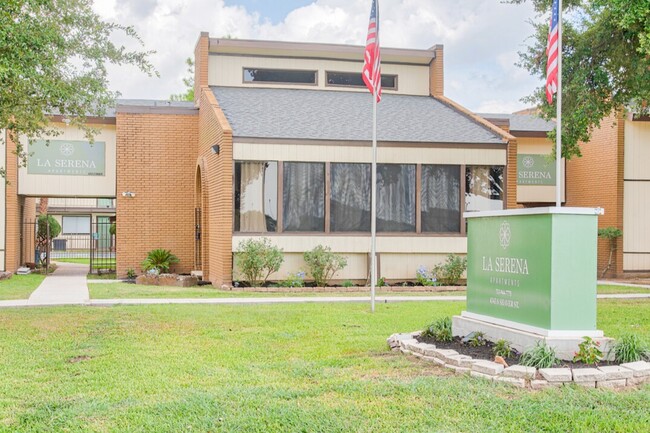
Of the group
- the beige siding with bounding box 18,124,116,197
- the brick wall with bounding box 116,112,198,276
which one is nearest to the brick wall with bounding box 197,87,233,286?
the brick wall with bounding box 116,112,198,276

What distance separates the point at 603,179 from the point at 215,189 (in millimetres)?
13063

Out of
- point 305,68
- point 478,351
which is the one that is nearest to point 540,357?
point 478,351

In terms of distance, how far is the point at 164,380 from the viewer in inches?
273

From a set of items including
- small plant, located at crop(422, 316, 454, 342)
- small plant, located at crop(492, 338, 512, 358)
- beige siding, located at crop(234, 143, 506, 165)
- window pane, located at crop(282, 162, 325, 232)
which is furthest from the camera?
window pane, located at crop(282, 162, 325, 232)

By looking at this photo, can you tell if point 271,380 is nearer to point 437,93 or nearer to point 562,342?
point 562,342

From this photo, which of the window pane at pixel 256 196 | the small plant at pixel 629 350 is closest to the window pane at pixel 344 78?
the window pane at pixel 256 196

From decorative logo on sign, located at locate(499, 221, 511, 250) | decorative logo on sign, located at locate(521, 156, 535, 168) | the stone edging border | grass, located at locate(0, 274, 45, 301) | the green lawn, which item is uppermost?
decorative logo on sign, located at locate(521, 156, 535, 168)

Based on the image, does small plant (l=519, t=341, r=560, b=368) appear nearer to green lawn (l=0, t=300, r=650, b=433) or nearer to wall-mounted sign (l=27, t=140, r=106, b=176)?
green lawn (l=0, t=300, r=650, b=433)

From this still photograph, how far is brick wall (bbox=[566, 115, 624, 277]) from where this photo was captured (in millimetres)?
23453

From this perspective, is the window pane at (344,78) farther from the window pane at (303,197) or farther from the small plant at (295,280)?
the small plant at (295,280)

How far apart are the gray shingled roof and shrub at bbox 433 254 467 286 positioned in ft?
10.7

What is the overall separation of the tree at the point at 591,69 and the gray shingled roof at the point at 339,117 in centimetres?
356

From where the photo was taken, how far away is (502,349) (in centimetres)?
748

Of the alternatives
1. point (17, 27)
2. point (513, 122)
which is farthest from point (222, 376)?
point (513, 122)
